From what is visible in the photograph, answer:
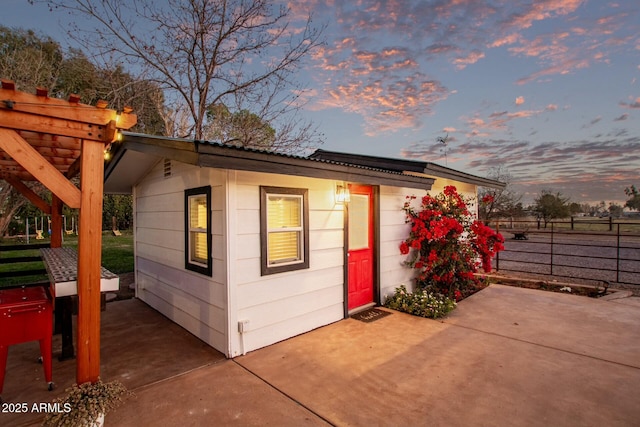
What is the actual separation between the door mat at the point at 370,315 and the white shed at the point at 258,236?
0.18 m

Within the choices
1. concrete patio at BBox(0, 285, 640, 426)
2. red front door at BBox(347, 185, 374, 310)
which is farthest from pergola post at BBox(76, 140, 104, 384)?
red front door at BBox(347, 185, 374, 310)

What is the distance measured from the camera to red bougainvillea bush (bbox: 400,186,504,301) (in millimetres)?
5736

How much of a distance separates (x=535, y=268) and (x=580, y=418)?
8.33 metres

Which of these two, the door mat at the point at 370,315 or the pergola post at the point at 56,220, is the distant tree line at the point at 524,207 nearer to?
the door mat at the point at 370,315

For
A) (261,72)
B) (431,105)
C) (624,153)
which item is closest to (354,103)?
(431,105)

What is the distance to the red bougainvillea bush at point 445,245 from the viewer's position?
5.74 m

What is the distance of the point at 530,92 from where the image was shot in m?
8.23

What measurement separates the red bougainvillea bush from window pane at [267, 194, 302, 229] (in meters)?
2.48

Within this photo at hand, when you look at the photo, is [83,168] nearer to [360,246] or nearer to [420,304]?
[360,246]

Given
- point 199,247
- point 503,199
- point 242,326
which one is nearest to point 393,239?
point 242,326

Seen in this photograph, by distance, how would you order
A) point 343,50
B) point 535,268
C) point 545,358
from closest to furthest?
point 545,358 → point 343,50 → point 535,268

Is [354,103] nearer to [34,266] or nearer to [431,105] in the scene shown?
[431,105]

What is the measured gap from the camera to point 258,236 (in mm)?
3807

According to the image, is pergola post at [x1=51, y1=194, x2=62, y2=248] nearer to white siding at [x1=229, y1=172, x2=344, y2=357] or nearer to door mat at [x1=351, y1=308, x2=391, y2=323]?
white siding at [x1=229, y1=172, x2=344, y2=357]
